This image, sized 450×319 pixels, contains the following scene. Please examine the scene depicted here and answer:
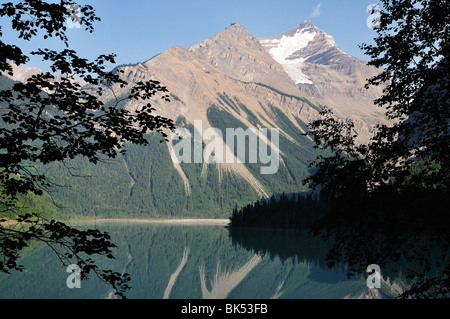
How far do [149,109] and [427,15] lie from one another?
912cm

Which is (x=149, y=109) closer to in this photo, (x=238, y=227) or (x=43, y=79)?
(x=43, y=79)

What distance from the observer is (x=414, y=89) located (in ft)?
44.4

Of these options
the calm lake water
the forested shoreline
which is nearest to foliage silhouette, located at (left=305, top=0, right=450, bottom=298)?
the calm lake water

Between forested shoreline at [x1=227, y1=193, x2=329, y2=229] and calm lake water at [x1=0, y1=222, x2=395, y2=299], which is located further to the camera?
forested shoreline at [x1=227, y1=193, x2=329, y2=229]

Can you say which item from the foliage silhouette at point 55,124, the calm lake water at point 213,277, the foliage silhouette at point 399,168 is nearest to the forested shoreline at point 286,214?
the calm lake water at point 213,277

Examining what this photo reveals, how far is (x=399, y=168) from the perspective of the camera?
1309 centimetres

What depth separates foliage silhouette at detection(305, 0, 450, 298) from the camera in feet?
39.9

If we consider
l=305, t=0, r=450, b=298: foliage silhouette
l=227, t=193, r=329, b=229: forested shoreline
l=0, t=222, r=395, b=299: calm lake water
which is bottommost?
l=0, t=222, r=395, b=299: calm lake water

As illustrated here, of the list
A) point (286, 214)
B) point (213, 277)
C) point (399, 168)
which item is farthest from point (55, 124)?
point (286, 214)

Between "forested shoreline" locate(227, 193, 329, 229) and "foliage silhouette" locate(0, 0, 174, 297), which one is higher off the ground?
"foliage silhouette" locate(0, 0, 174, 297)

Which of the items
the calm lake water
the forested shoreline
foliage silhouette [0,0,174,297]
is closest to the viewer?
foliage silhouette [0,0,174,297]

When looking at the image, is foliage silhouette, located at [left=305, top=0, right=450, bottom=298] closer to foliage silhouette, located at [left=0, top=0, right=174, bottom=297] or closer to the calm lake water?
foliage silhouette, located at [left=0, top=0, right=174, bottom=297]
